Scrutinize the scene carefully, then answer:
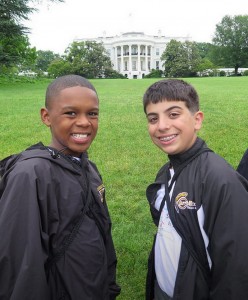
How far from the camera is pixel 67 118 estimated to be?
5.31ft

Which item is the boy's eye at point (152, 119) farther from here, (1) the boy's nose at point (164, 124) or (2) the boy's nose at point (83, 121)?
(2) the boy's nose at point (83, 121)

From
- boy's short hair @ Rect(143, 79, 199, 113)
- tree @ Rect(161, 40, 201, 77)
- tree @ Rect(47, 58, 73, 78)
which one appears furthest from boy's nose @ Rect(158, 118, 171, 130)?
tree @ Rect(161, 40, 201, 77)

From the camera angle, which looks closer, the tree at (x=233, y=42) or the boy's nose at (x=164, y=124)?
the boy's nose at (x=164, y=124)

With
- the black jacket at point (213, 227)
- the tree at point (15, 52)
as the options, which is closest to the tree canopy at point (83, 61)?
the tree at point (15, 52)

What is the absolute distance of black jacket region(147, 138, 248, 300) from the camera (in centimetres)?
138

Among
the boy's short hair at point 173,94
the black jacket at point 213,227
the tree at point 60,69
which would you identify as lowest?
the black jacket at point 213,227

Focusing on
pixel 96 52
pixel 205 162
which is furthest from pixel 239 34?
pixel 205 162

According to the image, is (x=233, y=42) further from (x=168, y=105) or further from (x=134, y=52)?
(x=168, y=105)

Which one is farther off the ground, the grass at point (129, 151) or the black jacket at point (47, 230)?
the black jacket at point (47, 230)

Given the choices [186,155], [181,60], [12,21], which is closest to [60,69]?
[181,60]

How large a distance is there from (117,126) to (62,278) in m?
7.12

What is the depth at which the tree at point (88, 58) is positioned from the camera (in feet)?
152

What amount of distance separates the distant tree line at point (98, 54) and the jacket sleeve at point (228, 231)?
64.0ft

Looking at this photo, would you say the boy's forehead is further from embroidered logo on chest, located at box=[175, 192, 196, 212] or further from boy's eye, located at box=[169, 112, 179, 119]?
embroidered logo on chest, located at box=[175, 192, 196, 212]
